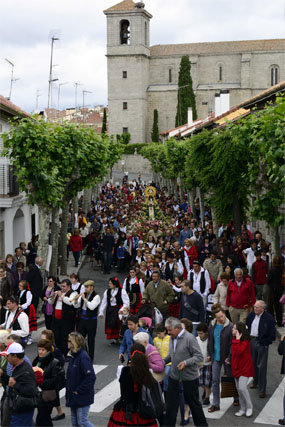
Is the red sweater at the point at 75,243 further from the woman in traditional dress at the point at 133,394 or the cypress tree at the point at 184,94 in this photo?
the cypress tree at the point at 184,94

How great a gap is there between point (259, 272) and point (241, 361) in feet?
21.1

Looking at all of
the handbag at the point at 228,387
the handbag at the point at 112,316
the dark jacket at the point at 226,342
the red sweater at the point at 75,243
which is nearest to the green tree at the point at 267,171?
the handbag at the point at 112,316

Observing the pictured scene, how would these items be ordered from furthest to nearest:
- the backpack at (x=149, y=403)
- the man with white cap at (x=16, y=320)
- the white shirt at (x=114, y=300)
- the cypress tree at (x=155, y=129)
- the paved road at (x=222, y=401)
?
1. the cypress tree at (x=155, y=129)
2. the white shirt at (x=114, y=300)
3. the man with white cap at (x=16, y=320)
4. the paved road at (x=222, y=401)
5. the backpack at (x=149, y=403)

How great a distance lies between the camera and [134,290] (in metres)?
13.9

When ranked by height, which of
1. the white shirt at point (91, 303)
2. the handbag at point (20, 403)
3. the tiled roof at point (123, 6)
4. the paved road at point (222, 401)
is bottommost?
the paved road at point (222, 401)

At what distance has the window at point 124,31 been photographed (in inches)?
3656

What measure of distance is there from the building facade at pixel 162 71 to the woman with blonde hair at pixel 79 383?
3331 inches

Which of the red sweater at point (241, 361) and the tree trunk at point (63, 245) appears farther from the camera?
the tree trunk at point (63, 245)

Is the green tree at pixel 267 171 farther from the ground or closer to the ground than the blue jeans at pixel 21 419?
farther from the ground

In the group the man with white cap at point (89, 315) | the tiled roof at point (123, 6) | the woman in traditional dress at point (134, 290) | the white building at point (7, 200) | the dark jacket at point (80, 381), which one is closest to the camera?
the dark jacket at point (80, 381)

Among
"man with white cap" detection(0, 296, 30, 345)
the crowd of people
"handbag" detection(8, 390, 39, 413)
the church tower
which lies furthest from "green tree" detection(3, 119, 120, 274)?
the church tower

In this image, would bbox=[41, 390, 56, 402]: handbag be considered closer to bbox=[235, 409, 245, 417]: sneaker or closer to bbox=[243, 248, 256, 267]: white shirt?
bbox=[235, 409, 245, 417]: sneaker

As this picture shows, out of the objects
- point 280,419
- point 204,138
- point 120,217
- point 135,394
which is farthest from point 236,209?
point 135,394

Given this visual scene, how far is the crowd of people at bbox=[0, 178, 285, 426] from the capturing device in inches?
307
